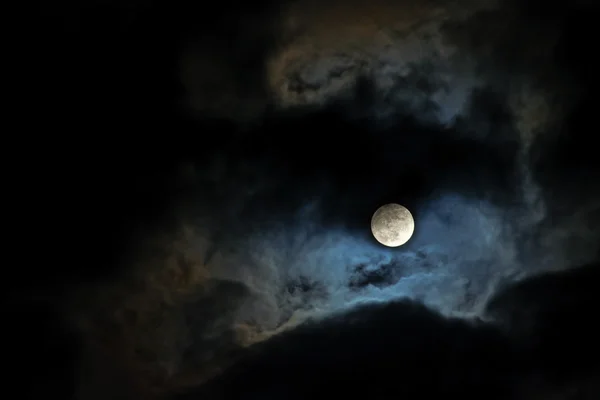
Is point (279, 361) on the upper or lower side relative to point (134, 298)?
lower

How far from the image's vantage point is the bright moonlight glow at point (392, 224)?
4.23 m

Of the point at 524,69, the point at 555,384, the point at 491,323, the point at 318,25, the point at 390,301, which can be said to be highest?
the point at 318,25

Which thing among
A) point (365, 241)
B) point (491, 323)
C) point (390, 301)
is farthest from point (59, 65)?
point (491, 323)

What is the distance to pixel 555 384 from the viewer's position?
451cm

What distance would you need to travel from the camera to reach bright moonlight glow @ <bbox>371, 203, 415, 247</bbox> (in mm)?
4227

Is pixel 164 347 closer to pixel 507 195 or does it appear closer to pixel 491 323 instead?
pixel 491 323

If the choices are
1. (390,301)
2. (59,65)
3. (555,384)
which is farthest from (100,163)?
(555,384)

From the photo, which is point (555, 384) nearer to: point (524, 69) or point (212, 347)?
point (524, 69)

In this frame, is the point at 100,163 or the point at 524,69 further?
the point at 100,163

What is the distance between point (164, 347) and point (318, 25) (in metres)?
3.03

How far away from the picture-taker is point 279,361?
470 centimetres

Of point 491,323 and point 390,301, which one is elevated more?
point 390,301

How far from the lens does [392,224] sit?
4223 mm

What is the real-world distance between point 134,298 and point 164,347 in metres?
0.51
